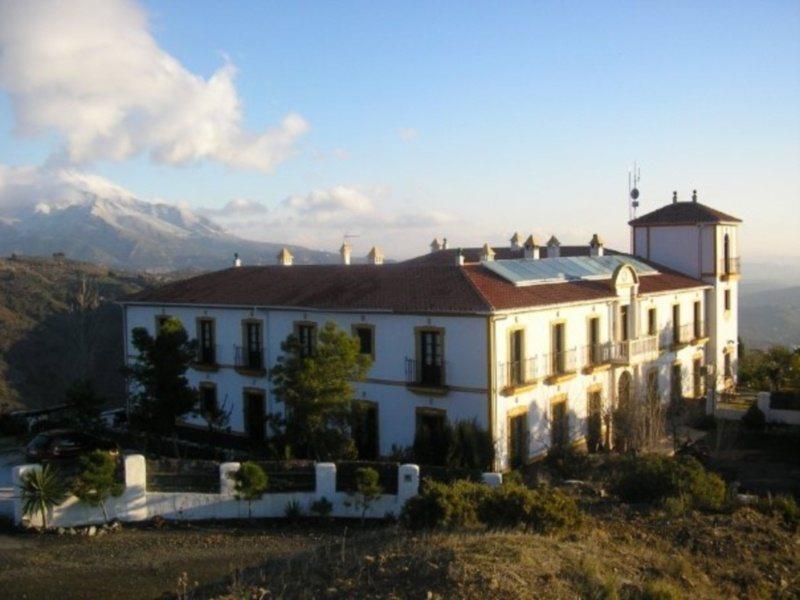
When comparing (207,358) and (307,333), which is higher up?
(307,333)

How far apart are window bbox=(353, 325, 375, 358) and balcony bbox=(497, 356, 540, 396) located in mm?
4030

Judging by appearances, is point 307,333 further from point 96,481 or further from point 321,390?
point 96,481

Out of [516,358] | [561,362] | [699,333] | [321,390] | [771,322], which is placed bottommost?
[771,322]

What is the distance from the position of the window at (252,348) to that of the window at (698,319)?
17613 mm

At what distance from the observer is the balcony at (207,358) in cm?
2852

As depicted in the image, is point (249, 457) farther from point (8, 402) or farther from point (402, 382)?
point (8, 402)

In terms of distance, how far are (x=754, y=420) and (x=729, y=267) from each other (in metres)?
9.26

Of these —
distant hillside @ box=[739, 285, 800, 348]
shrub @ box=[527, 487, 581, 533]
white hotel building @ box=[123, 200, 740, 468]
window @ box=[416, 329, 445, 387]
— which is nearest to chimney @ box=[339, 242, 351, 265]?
white hotel building @ box=[123, 200, 740, 468]

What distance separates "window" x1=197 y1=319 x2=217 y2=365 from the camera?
28.7 meters

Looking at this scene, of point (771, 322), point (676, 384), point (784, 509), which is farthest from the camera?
point (771, 322)

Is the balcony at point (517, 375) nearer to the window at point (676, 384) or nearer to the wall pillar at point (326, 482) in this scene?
the wall pillar at point (326, 482)

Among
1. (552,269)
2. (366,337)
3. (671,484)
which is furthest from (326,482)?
(552,269)

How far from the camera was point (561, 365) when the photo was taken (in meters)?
24.8

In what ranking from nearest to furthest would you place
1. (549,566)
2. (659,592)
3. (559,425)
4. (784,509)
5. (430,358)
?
1. (659,592)
2. (549,566)
3. (784,509)
4. (430,358)
5. (559,425)
